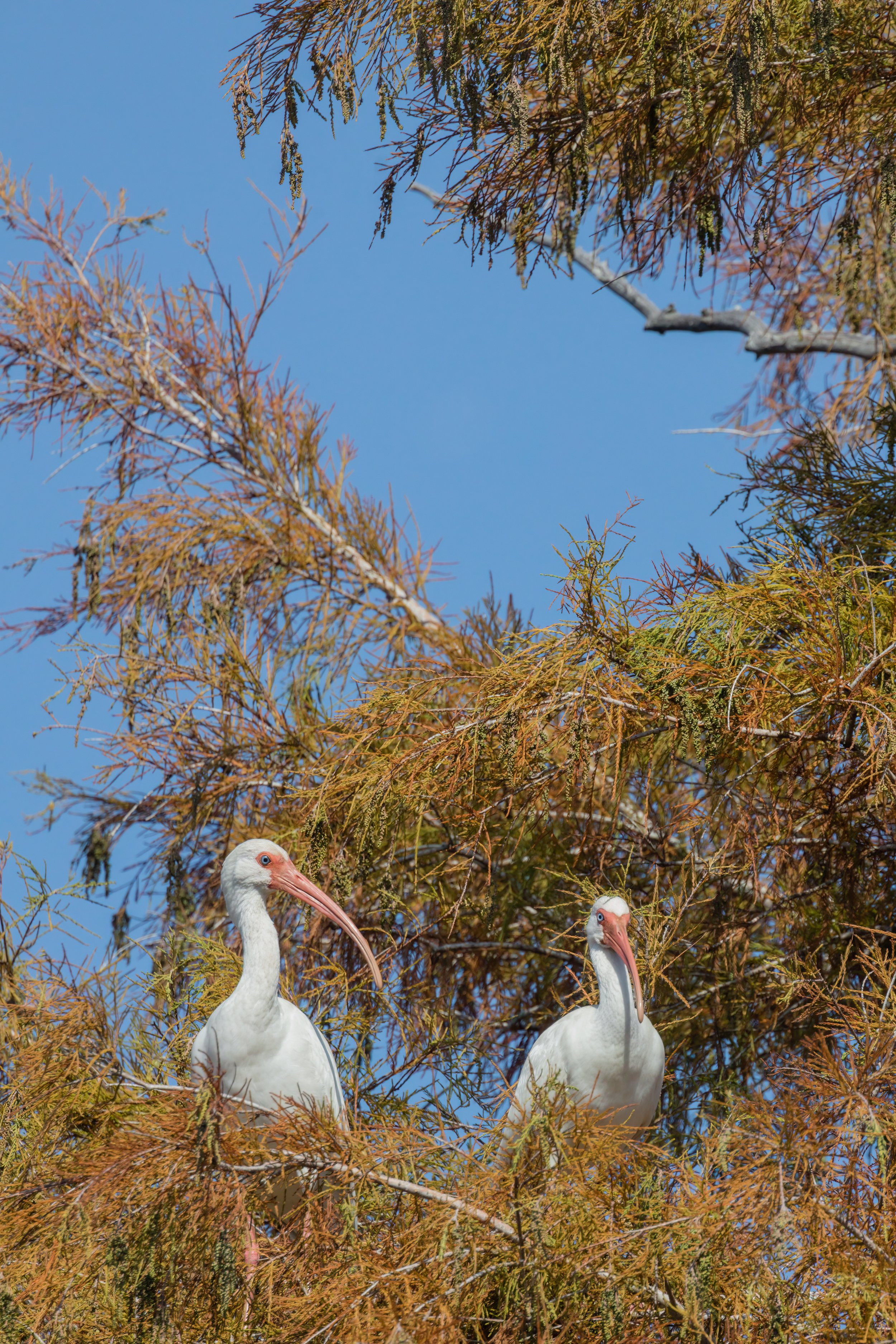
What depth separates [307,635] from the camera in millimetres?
8359

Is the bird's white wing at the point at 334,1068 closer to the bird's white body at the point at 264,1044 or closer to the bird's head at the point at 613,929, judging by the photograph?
the bird's white body at the point at 264,1044

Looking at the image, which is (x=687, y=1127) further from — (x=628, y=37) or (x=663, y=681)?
(x=628, y=37)

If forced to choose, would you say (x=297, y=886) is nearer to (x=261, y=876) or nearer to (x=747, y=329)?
(x=261, y=876)

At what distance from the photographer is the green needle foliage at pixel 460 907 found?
357 cm

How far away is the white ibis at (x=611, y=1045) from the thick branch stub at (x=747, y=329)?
4724 millimetres

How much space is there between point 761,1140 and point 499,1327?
788 mm

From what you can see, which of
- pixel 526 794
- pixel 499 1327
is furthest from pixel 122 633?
pixel 499 1327

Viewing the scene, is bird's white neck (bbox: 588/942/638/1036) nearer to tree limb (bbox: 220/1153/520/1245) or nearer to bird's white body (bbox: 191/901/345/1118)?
bird's white body (bbox: 191/901/345/1118)

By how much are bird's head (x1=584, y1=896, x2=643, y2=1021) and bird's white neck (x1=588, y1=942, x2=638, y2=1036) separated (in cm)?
3

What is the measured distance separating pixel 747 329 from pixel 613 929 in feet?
20.3

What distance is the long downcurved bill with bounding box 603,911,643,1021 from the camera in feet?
15.2

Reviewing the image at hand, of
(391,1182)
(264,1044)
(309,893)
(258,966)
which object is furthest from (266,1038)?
(391,1182)

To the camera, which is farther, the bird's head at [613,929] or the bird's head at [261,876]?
the bird's head at [261,876]

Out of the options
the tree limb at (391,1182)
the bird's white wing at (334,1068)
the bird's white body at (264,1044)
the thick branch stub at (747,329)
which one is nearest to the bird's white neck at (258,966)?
the bird's white body at (264,1044)
